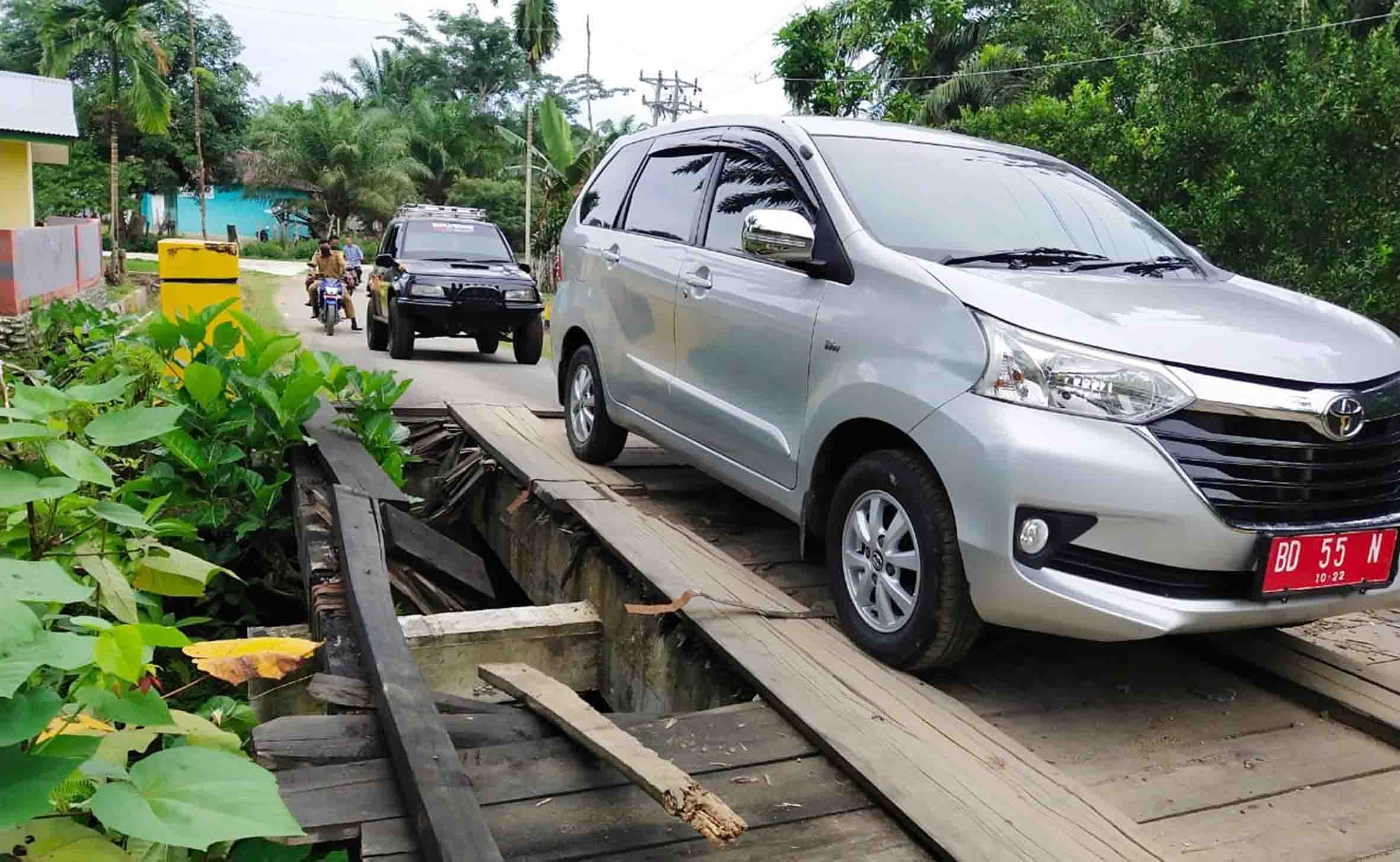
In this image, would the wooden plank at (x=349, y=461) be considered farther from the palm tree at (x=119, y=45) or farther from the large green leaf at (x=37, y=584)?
the palm tree at (x=119, y=45)

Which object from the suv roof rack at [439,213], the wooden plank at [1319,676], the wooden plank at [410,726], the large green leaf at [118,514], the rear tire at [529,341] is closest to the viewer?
the wooden plank at [410,726]

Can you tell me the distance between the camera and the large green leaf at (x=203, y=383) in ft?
16.5

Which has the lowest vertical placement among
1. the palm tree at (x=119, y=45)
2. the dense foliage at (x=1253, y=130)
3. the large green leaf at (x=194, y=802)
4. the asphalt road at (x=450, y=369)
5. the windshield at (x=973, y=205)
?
the asphalt road at (x=450, y=369)

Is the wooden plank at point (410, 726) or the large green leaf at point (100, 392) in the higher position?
the large green leaf at point (100, 392)

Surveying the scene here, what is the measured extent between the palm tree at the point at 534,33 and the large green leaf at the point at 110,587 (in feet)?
92.6

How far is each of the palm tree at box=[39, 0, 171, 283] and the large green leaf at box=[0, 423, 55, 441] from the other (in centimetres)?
2683

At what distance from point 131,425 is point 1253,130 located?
11537mm

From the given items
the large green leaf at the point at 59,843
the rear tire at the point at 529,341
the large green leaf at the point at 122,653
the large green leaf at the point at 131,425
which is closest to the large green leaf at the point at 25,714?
the large green leaf at the point at 122,653

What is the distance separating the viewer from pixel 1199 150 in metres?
12.2

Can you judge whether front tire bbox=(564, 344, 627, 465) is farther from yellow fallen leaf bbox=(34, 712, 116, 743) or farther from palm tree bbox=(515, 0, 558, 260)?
palm tree bbox=(515, 0, 558, 260)

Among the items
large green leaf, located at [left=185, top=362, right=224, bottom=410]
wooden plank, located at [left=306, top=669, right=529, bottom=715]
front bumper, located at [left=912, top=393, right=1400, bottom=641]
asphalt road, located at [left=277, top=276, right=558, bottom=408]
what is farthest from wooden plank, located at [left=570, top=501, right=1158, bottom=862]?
asphalt road, located at [left=277, top=276, right=558, bottom=408]

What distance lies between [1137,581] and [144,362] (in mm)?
4904

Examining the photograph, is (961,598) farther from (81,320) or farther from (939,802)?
(81,320)

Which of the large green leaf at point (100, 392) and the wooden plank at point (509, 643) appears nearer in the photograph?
the large green leaf at point (100, 392)
